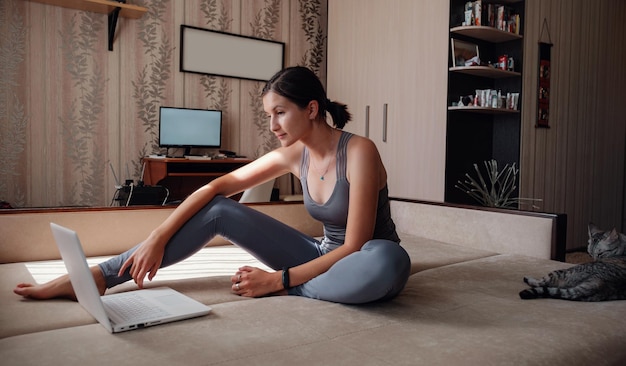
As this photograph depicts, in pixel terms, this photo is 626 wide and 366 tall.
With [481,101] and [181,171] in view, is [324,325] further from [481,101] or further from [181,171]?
[181,171]

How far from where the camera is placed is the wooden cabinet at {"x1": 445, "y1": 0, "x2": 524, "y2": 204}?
3867 millimetres

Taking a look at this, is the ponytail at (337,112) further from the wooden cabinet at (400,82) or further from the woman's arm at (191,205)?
the wooden cabinet at (400,82)

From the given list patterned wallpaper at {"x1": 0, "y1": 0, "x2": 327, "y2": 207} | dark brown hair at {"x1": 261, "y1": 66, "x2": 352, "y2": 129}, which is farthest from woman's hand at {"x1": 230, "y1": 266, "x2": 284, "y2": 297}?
patterned wallpaper at {"x1": 0, "y1": 0, "x2": 327, "y2": 207}

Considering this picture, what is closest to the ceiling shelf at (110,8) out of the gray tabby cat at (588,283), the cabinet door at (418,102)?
the cabinet door at (418,102)

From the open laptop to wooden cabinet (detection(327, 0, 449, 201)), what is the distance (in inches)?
114

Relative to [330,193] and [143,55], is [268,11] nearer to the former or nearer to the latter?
[143,55]

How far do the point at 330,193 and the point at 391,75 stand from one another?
2.91m

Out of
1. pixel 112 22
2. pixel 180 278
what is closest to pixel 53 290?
pixel 180 278

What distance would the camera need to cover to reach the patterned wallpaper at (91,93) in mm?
3947

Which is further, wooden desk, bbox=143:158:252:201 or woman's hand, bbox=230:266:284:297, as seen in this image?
wooden desk, bbox=143:158:252:201

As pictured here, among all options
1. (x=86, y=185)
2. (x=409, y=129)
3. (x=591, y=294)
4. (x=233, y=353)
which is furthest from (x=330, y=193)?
(x=86, y=185)

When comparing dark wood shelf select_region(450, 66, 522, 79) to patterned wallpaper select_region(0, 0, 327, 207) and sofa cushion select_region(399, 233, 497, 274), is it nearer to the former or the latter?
sofa cushion select_region(399, 233, 497, 274)

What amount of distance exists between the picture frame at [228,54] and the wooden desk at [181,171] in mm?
946

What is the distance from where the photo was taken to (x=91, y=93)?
4246mm
